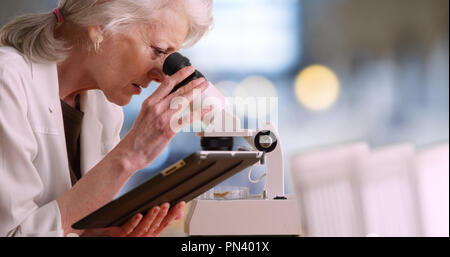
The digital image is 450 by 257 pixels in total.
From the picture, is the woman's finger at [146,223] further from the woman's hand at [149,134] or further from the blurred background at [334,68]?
the blurred background at [334,68]

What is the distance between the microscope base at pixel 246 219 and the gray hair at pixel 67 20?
0.63 meters

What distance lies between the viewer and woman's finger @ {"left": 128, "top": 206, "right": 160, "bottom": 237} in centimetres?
118

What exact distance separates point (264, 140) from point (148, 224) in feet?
1.28

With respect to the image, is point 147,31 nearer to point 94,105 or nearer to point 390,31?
point 94,105

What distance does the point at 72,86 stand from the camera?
1579 millimetres

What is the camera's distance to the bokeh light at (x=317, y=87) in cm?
209

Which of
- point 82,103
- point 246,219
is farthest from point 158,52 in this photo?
point 246,219

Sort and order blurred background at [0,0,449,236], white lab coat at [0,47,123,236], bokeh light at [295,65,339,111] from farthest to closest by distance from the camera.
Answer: bokeh light at [295,65,339,111] < blurred background at [0,0,449,236] < white lab coat at [0,47,123,236]

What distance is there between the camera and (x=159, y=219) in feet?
3.99

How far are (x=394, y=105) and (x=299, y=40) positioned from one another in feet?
1.80

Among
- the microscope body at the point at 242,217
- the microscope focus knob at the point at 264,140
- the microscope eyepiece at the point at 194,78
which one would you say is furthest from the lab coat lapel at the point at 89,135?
the microscope focus knob at the point at 264,140

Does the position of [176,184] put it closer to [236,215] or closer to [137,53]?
[236,215]

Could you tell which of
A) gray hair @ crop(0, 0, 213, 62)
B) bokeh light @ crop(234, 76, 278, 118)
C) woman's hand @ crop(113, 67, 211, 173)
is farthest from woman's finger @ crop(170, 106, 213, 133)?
bokeh light @ crop(234, 76, 278, 118)

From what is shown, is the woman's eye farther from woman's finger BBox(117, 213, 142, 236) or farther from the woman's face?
woman's finger BBox(117, 213, 142, 236)
